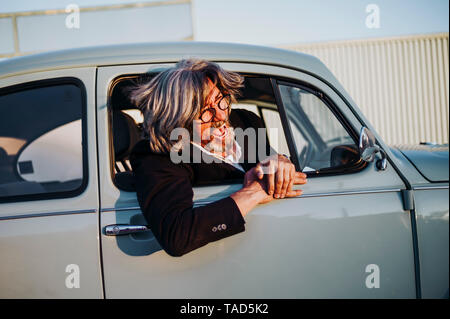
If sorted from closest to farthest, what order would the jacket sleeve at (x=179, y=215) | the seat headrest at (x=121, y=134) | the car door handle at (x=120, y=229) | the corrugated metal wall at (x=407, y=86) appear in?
1. the jacket sleeve at (x=179, y=215)
2. the car door handle at (x=120, y=229)
3. the seat headrest at (x=121, y=134)
4. the corrugated metal wall at (x=407, y=86)

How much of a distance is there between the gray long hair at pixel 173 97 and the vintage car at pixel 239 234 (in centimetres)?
12

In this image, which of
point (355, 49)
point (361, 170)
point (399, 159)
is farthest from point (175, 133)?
point (355, 49)

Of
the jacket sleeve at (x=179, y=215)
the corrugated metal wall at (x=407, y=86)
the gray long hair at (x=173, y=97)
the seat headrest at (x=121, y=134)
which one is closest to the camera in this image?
the jacket sleeve at (x=179, y=215)

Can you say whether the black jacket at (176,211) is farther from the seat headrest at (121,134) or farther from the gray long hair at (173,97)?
the seat headrest at (121,134)

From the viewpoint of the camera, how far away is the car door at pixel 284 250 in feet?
4.90

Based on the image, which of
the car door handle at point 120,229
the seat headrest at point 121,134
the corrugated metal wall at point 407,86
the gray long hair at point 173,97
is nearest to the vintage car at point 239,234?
the car door handle at point 120,229

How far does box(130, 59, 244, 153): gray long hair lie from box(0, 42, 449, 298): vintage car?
12 centimetres

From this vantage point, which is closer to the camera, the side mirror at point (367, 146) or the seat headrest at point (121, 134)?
the side mirror at point (367, 146)

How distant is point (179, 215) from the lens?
54.1 inches

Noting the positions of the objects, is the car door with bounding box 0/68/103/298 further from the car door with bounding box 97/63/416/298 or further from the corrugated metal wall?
the corrugated metal wall

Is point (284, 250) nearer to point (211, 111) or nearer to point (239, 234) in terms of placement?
point (239, 234)

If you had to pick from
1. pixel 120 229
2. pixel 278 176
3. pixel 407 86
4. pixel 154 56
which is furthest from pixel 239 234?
pixel 407 86

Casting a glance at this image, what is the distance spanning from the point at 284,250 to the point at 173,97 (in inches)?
37.3

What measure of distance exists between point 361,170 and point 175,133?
1.01 m
